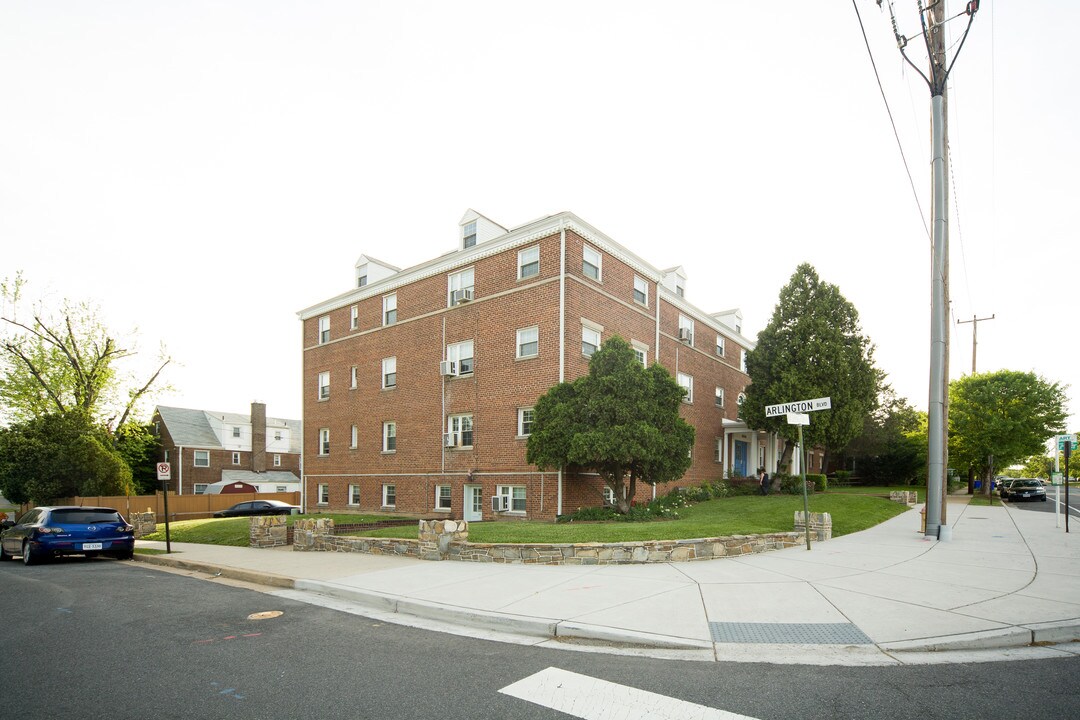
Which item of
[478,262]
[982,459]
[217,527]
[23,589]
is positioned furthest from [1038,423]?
[23,589]

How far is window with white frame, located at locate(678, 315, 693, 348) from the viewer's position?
27.9m

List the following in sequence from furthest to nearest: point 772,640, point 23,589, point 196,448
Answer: point 196,448, point 23,589, point 772,640

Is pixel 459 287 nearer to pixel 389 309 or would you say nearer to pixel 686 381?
pixel 389 309

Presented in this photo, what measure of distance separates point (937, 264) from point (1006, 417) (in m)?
27.8

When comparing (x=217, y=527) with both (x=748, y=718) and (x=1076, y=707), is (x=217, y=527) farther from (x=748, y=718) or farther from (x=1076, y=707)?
(x=1076, y=707)

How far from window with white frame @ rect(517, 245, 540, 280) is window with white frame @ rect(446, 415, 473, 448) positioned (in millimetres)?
5675

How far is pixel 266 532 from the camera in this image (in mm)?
16234

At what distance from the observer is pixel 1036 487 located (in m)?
35.6

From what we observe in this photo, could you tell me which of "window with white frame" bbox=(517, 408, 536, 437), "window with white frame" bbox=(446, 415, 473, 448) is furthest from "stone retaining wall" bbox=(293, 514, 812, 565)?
"window with white frame" bbox=(446, 415, 473, 448)

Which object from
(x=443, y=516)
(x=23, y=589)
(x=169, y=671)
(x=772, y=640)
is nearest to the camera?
(x=169, y=671)

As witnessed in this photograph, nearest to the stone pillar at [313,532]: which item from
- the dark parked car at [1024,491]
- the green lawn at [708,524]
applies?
the green lawn at [708,524]

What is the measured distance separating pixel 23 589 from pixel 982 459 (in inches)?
1699

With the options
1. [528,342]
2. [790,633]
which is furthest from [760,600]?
[528,342]

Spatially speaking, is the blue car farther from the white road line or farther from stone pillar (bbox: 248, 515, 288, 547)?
the white road line
